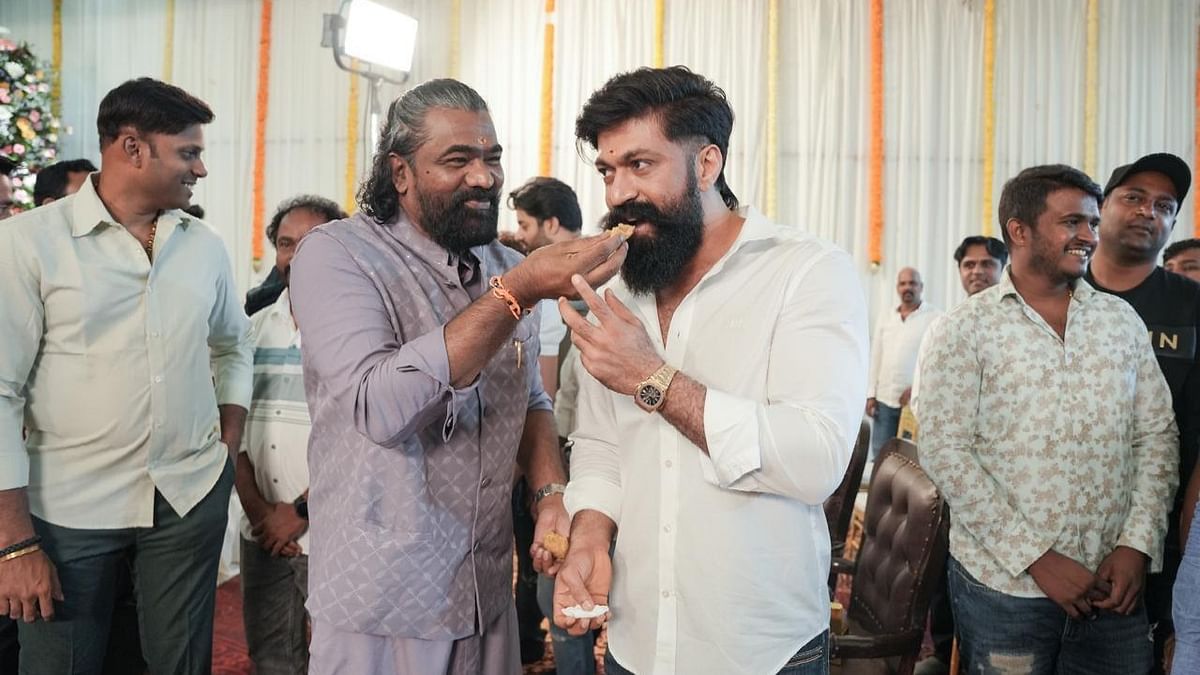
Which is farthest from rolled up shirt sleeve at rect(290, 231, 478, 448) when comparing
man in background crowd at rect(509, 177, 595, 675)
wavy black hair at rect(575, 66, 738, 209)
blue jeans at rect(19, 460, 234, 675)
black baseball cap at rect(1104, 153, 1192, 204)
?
black baseball cap at rect(1104, 153, 1192, 204)

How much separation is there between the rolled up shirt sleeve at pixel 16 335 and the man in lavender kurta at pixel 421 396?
83cm

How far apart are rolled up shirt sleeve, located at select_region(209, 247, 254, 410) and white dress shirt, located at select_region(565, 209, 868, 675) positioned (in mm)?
1374

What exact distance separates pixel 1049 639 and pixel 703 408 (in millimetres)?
1264

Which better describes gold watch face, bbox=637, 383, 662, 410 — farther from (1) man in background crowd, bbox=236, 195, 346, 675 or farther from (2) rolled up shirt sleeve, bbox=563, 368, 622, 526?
(1) man in background crowd, bbox=236, 195, 346, 675

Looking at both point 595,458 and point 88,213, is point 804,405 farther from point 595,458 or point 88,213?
point 88,213

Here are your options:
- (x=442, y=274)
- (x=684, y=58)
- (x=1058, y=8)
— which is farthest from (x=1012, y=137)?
(x=442, y=274)

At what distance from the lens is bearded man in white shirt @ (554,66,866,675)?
51.2 inches

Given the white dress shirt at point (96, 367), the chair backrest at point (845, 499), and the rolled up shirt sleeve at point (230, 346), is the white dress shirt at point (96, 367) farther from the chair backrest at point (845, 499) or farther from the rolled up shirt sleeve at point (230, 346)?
the chair backrest at point (845, 499)

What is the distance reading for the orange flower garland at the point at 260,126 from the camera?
7.53 metres

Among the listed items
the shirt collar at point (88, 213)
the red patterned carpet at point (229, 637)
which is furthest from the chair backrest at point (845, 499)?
the shirt collar at point (88, 213)

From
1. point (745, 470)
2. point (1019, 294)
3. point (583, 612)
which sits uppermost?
point (1019, 294)

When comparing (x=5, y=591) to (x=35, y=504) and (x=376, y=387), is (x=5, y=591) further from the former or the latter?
(x=376, y=387)

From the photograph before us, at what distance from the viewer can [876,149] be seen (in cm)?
706

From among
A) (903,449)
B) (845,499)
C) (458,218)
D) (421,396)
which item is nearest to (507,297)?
(421,396)
